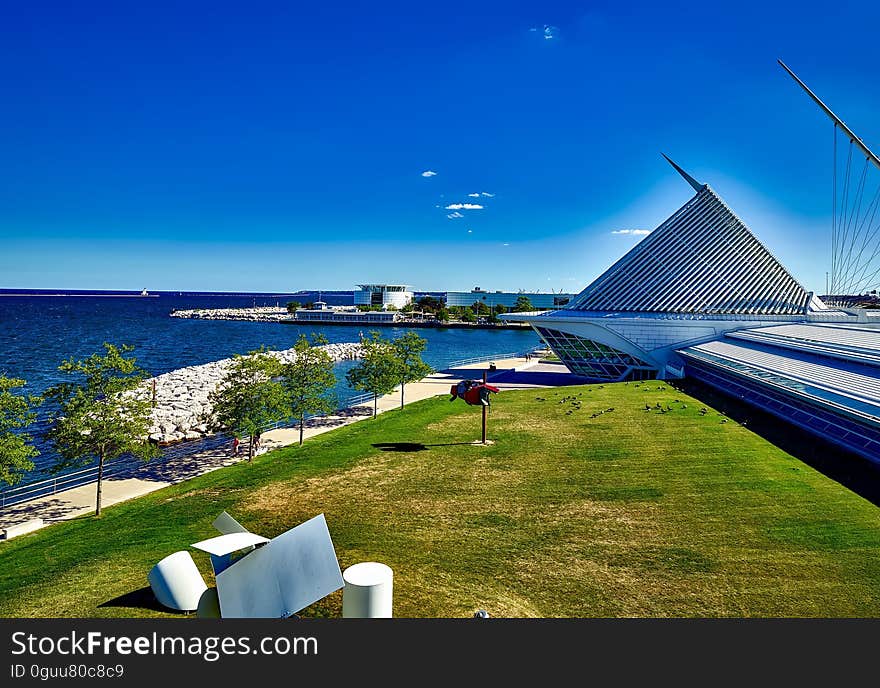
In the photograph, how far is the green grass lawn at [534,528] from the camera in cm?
957

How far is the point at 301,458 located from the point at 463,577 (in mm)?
12328

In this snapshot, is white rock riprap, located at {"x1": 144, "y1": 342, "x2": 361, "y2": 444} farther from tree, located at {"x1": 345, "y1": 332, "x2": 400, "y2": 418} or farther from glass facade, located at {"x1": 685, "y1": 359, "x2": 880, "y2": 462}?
glass facade, located at {"x1": 685, "y1": 359, "x2": 880, "y2": 462}

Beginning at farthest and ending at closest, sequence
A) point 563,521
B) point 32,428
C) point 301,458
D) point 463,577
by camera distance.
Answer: point 32,428 → point 301,458 → point 563,521 → point 463,577

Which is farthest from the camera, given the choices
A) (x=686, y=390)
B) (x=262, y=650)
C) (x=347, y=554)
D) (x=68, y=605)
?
(x=686, y=390)

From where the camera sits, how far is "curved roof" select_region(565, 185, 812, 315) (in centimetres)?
4734

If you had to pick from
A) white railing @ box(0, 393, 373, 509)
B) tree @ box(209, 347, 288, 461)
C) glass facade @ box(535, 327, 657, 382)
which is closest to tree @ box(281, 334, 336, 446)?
white railing @ box(0, 393, 373, 509)

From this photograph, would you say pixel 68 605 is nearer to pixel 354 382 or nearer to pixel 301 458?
pixel 301 458

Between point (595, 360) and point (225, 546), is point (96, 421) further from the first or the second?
point (595, 360)

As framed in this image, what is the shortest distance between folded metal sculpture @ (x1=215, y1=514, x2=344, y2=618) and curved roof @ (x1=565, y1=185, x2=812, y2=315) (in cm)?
4564

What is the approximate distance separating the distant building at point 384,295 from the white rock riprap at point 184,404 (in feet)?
436

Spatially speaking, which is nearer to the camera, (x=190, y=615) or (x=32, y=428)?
(x=190, y=615)

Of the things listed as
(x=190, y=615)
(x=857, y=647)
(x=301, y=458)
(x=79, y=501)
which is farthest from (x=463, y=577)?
(x=79, y=501)

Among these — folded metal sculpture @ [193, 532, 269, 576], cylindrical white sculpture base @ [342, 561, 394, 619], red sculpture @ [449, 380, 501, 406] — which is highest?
red sculpture @ [449, 380, 501, 406]

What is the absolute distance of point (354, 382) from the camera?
32.2 m
